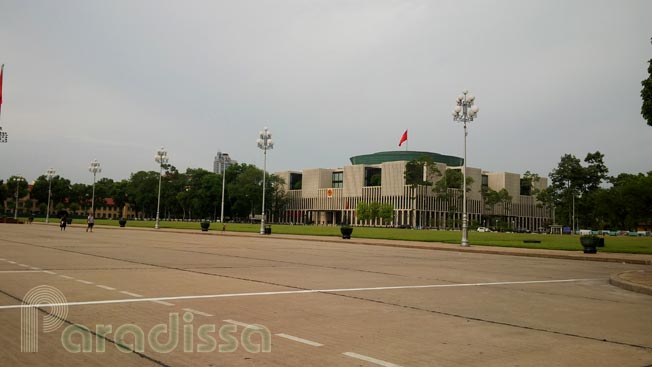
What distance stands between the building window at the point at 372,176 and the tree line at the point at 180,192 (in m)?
26.3

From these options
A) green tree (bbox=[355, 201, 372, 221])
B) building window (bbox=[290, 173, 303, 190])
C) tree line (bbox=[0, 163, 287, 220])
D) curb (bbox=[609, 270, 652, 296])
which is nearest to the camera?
curb (bbox=[609, 270, 652, 296])

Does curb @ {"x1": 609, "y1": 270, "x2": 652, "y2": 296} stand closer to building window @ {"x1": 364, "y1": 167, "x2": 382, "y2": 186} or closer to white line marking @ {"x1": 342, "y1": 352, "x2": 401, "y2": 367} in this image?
white line marking @ {"x1": 342, "y1": 352, "x2": 401, "y2": 367}

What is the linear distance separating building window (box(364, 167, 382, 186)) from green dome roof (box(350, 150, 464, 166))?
52.0 feet

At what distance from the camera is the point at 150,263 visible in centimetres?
1727

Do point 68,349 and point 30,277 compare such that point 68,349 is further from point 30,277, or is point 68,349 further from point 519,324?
point 30,277

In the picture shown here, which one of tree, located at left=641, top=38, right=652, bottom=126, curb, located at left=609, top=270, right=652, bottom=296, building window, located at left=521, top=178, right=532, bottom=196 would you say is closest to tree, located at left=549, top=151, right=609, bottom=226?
building window, located at left=521, top=178, right=532, bottom=196

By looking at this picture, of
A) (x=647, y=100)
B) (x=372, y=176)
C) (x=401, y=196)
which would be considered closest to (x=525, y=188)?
(x=401, y=196)

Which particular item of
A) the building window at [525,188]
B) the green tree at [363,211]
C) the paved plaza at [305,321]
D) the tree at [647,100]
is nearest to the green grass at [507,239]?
the tree at [647,100]

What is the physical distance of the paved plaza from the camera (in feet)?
19.7

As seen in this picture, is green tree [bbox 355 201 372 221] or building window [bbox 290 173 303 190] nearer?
green tree [bbox 355 201 372 221]

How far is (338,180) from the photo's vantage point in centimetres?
17025
